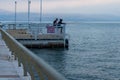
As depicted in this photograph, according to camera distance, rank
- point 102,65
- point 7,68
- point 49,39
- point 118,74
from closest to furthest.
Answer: point 7,68, point 118,74, point 102,65, point 49,39

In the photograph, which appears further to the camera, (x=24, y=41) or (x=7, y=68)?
(x=24, y=41)

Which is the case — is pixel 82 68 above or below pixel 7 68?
below

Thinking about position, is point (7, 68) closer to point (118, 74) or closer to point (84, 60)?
point (118, 74)

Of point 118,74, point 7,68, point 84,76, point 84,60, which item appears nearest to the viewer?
point 7,68

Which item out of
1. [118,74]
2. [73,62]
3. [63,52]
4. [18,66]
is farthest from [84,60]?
[18,66]

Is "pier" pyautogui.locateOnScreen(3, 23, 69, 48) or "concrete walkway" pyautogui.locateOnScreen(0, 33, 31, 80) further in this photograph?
"pier" pyautogui.locateOnScreen(3, 23, 69, 48)

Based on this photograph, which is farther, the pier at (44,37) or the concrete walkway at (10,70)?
the pier at (44,37)

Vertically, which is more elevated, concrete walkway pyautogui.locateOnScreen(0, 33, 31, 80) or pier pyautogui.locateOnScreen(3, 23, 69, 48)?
concrete walkway pyautogui.locateOnScreen(0, 33, 31, 80)

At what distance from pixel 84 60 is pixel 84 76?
1332 cm

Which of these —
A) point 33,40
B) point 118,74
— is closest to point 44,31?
point 33,40

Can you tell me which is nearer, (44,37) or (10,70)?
(10,70)

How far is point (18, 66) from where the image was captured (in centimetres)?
1330

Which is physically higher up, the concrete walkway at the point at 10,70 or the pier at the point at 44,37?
the concrete walkway at the point at 10,70

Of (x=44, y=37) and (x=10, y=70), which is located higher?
(x=10, y=70)
